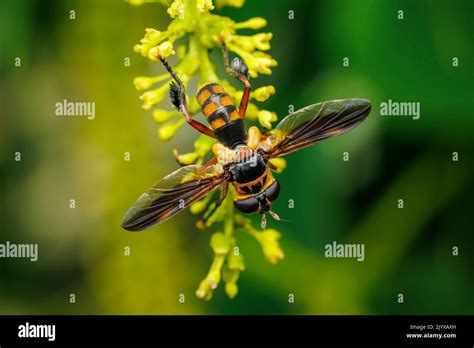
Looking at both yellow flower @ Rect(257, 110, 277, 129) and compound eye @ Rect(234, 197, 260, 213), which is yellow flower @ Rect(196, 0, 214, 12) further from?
compound eye @ Rect(234, 197, 260, 213)

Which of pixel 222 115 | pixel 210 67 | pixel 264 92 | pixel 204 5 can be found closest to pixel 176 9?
pixel 204 5

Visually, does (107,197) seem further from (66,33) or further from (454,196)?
(454,196)

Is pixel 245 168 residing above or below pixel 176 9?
below

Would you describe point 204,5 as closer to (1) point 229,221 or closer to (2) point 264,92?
(2) point 264,92

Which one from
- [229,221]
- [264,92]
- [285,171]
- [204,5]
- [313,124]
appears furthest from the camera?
[285,171]

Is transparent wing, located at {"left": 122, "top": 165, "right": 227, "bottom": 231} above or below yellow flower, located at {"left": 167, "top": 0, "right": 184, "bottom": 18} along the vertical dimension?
below

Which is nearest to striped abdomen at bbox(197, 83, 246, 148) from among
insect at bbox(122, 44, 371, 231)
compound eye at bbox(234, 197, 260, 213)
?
insect at bbox(122, 44, 371, 231)

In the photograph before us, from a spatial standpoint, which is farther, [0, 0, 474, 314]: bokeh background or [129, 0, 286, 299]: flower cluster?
[0, 0, 474, 314]: bokeh background
